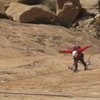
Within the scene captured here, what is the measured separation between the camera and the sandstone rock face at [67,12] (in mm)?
29934

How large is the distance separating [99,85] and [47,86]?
1634 millimetres

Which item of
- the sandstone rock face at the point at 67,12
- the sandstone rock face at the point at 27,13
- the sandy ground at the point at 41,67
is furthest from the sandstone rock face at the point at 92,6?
the sandy ground at the point at 41,67

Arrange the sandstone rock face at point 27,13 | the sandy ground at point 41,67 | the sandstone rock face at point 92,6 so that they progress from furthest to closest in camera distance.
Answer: the sandstone rock face at point 92,6 < the sandstone rock face at point 27,13 < the sandy ground at point 41,67

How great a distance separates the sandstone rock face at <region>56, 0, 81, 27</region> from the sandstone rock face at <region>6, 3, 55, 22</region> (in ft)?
4.08

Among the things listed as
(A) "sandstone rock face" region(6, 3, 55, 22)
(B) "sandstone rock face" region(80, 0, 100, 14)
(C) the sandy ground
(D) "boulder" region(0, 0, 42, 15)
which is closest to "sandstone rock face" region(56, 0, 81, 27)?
(A) "sandstone rock face" region(6, 3, 55, 22)

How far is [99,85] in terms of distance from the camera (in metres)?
9.54

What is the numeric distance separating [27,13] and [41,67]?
12.9 meters

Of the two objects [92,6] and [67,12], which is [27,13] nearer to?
[67,12]

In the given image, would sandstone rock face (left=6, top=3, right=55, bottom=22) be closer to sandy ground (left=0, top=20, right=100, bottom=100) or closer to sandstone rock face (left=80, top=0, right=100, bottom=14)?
sandy ground (left=0, top=20, right=100, bottom=100)

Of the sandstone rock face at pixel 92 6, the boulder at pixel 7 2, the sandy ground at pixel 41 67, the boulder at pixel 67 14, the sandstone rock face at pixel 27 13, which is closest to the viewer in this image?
the sandy ground at pixel 41 67

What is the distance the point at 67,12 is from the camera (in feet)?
99.2

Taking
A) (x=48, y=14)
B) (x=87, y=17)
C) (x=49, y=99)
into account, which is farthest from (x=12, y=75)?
(x=87, y=17)

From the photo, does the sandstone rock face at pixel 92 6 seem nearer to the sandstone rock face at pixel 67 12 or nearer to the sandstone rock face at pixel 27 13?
the sandstone rock face at pixel 67 12

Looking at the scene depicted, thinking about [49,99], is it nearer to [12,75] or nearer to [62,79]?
[62,79]
